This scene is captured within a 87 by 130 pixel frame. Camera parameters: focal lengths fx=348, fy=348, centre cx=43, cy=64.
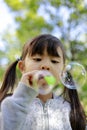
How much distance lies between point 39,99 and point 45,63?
21cm

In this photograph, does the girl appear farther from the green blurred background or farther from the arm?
the green blurred background

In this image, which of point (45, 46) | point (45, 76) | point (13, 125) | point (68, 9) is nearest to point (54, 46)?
point (45, 46)

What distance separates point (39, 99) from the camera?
→ 53.4 inches

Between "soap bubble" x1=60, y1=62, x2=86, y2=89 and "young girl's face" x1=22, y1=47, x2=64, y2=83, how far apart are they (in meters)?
0.11

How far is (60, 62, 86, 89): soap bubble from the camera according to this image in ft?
4.63

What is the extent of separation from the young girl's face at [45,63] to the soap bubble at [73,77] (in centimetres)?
11

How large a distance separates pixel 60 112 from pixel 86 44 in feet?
13.6

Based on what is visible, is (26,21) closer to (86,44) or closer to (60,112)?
(86,44)

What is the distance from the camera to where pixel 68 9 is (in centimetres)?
524

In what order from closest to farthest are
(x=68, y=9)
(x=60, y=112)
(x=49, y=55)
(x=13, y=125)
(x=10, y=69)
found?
1. (x=13, y=125)
2. (x=49, y=55)
3. (x=60, y=112)
4. (x=10, y=69)
5. (x=68, y=9)

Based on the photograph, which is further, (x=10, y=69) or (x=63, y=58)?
(x=10, y=69)

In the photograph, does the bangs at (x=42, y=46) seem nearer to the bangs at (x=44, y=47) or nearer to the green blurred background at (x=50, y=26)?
the bangs at (x=44, y=47)

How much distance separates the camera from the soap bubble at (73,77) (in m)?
1.41

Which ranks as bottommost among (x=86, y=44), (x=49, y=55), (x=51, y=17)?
(x=86, y=44)
